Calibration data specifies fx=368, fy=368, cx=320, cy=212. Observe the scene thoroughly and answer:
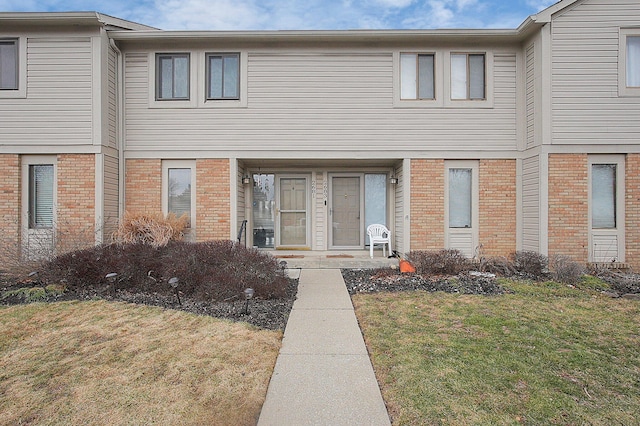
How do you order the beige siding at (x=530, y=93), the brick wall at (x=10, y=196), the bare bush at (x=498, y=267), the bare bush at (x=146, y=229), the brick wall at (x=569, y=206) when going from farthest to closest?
the beige siding at (x=530, y=93) < the brick wall at (x=10, y=196) < the brick wall at (x=569, y=206) < the bare bush at (x=146, y=229) < the bare bush at (x=498, y=267)

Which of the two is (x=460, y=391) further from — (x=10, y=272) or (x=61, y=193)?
(x=61, y=193)

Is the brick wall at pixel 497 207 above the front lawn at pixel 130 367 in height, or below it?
above

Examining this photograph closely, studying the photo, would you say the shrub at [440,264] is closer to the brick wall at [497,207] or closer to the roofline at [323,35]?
the brick wall at [497,207]

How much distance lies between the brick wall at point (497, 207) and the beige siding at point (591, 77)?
1.28 meters

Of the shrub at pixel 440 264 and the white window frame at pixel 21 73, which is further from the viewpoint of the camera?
the white window frame at pixel 21 73

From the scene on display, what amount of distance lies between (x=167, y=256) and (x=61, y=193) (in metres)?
3.99

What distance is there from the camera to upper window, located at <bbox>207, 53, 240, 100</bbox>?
8.90 metres

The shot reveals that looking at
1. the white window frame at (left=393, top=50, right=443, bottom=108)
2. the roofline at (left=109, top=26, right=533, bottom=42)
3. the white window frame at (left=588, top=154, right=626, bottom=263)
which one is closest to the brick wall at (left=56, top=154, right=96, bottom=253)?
the roofline at (left=109, top=26, right=533, bottom=42)

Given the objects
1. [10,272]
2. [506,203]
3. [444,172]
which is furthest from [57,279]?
[506,203]

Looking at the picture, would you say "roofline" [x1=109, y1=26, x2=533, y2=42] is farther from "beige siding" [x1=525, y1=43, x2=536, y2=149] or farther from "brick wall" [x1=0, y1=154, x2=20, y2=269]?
"brick wall" [x1=0, y1=154, x2=20, y2=269]

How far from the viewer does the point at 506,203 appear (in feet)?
29.1

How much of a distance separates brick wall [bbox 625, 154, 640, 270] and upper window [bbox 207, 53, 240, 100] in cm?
909

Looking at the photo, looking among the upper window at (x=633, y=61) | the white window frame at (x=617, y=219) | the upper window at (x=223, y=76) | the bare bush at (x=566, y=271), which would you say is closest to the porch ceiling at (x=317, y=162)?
the upper window at (x=223, y=76)

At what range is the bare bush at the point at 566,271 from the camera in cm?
693
